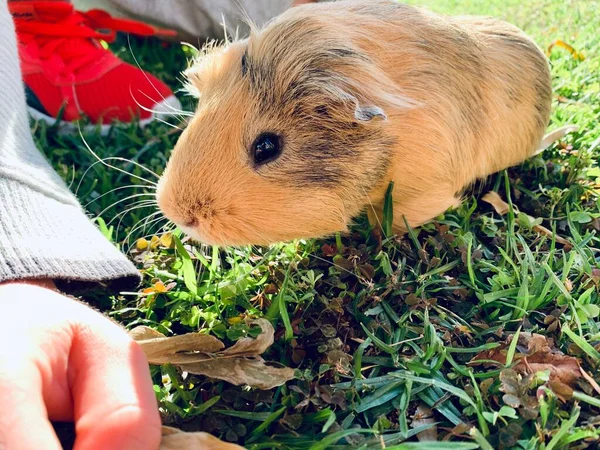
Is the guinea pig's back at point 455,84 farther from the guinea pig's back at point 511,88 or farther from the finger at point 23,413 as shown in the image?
the finger at point 23,413

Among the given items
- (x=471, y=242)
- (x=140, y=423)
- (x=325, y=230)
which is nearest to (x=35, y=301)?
(x=140, y=423)

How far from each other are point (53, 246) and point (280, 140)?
0.78 m

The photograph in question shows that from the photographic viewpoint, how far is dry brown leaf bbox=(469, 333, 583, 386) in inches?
63.2

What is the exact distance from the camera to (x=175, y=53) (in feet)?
13.0

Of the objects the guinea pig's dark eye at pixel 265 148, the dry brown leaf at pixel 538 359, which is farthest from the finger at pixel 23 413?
the dry brown leaf at pixel 538 359

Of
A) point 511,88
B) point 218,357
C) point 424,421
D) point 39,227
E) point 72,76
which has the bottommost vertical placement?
point 424,421

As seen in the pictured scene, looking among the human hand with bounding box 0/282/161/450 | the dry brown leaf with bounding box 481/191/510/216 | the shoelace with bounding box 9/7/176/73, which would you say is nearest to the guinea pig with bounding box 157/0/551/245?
the dry brown leaf with bounding box 481/191/510/216

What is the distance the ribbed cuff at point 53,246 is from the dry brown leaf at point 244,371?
1.44 ft

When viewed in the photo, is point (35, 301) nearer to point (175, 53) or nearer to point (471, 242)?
point (471, 242)

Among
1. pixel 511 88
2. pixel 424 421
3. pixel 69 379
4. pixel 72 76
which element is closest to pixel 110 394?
pixel 69 379

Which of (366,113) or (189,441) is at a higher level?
(366,113)

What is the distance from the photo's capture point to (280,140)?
1.78 metres

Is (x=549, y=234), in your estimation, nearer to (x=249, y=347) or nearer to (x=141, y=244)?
(x=249, y=347)

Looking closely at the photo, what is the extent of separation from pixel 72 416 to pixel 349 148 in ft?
3.66
